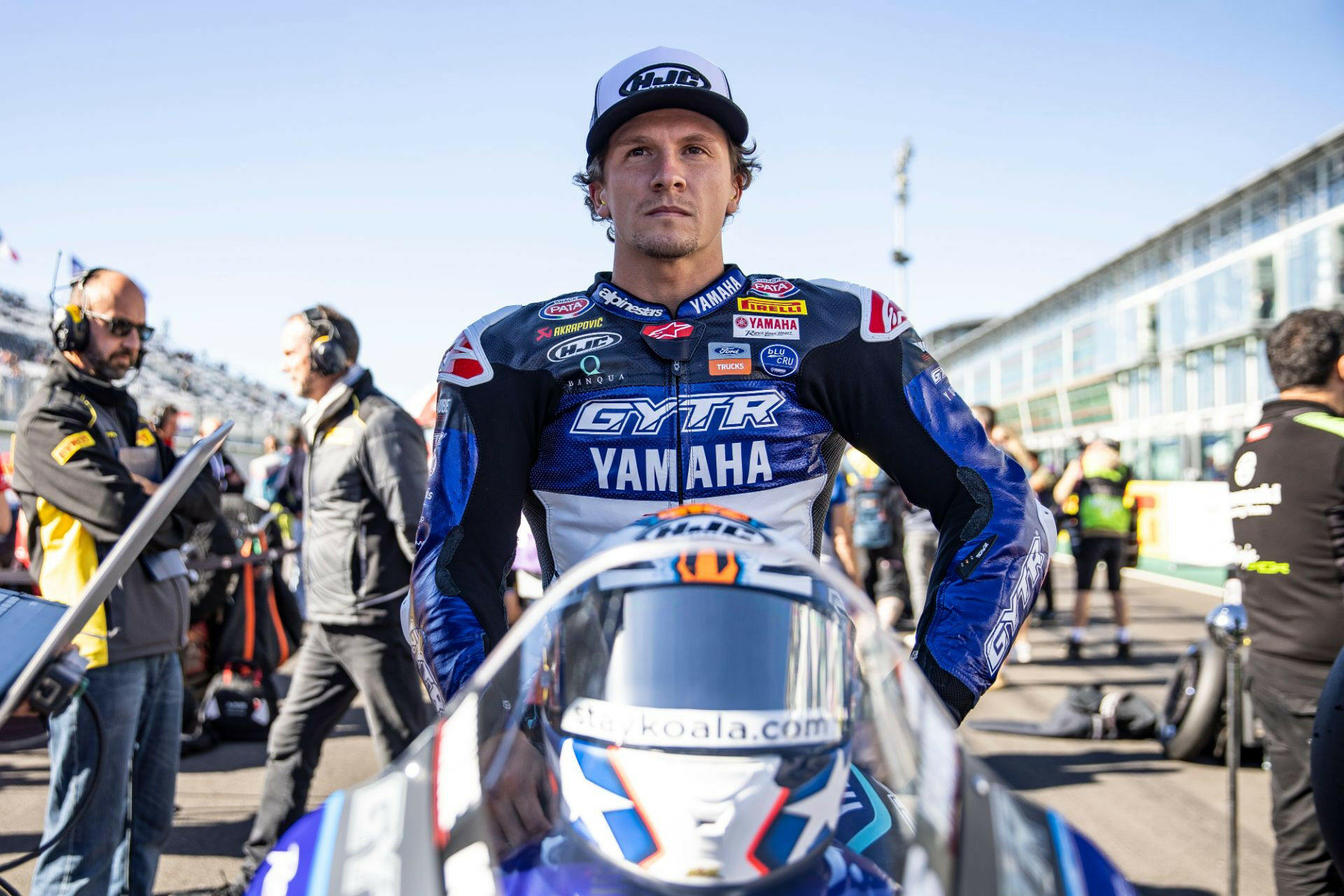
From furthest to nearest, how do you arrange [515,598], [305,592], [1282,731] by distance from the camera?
[515,598] < [305,592] < [1282,731]

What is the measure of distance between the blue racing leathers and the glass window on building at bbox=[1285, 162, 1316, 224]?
20.5 metres

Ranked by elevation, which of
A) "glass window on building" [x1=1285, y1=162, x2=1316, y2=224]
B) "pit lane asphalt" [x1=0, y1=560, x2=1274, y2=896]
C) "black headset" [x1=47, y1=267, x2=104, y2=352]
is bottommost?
"pit lane asphalt" [x1=0, y1=560, x2=1274, y2=896]

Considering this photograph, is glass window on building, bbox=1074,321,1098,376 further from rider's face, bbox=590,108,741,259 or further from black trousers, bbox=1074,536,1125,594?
rider's face, bbox=590,108,741,259

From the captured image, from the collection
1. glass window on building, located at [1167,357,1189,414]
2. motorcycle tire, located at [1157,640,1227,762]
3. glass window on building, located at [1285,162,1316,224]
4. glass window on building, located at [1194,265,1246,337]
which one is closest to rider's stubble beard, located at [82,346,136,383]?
motorcycle tire, located at [1157,640,1227,762]

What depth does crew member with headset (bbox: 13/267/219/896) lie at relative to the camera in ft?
8.65

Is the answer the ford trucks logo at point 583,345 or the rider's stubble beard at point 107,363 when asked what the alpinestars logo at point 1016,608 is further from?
the rider's stubble beard at point 107,363

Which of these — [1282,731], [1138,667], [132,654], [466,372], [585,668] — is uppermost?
[466,372]

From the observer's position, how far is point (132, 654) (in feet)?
9.24

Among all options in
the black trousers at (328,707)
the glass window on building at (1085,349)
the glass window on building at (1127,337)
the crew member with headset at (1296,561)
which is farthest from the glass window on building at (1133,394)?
the black trousers at (328,707)

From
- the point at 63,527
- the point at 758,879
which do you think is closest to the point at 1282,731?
the point at 758,879

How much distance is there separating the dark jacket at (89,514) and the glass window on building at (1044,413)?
3290cm

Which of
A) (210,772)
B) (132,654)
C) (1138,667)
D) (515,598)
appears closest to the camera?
(132,654)

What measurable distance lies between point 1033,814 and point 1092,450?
315 inches

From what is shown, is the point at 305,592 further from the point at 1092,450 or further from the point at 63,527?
the point at 1092,450
